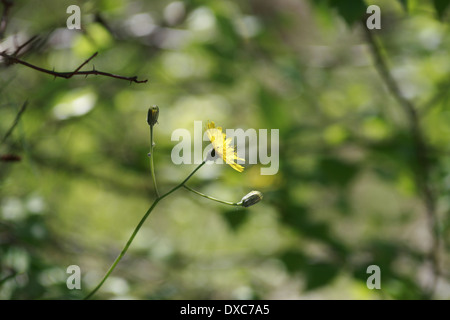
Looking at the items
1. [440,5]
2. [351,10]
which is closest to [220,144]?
[351,10]

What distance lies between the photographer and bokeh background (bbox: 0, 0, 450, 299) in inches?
31.1

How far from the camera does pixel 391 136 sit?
0.97m

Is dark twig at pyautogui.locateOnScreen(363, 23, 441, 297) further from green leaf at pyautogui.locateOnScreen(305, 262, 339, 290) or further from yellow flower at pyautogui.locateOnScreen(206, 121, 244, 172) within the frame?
yellow flower at pyautogui.locateOnScreen(206, 121, 244, 172)

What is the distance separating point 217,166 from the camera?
986mm

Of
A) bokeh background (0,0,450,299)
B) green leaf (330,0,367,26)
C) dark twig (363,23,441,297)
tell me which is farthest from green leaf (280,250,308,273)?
green leaf (330,0,367,26)

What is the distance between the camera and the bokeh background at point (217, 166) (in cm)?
79

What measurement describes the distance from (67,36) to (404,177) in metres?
0.83

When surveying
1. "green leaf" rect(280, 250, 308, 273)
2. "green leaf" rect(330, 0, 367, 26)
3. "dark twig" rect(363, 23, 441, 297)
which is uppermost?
"green leaf" rect(330, 0, 367, 26)

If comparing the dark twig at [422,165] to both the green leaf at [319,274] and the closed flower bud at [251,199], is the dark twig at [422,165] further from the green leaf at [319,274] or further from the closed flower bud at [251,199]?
the closed flower bud at [251,199]
